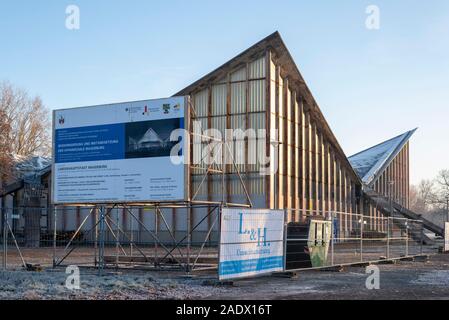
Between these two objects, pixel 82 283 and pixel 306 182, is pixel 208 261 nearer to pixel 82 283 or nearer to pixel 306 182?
pixel 82 283

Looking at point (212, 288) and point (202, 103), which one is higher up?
point (202, 103)

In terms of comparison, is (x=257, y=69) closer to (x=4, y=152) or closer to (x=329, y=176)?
(x=329, y=176)

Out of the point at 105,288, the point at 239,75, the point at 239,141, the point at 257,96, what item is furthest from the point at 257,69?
the point at 105,288

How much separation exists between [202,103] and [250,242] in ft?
104

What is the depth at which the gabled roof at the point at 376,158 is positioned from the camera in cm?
6953

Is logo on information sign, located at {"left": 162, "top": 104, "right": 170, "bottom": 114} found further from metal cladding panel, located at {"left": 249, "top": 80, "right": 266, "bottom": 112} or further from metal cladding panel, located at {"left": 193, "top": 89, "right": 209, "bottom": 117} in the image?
metal cladding panel, located at {"left": 193, "top": 89, "right": 209, "bottom": 117}

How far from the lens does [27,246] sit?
40.2m

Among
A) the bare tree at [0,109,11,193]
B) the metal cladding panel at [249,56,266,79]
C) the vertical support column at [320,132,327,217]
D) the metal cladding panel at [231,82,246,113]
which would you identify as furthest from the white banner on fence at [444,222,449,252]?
the bare tree at [0,109,11,193]

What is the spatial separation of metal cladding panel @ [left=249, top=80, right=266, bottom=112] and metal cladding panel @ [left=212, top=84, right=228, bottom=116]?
6.82ft

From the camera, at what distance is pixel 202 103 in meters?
46.9

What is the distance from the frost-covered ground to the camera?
42.3 feet
